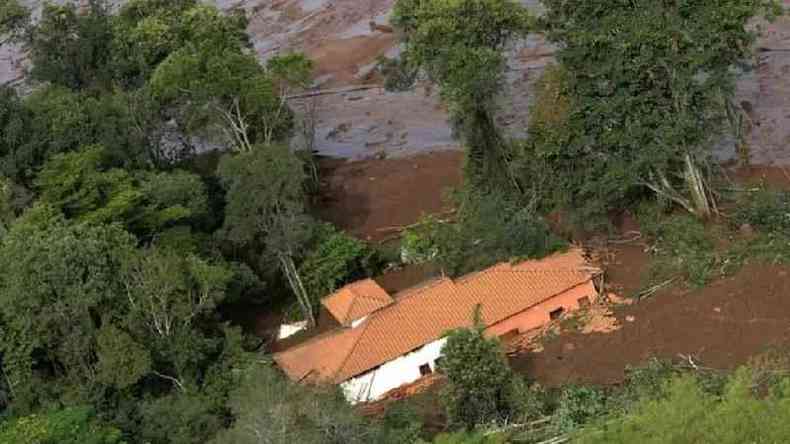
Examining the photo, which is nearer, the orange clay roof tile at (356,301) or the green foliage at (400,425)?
the green foliage at (400,425)

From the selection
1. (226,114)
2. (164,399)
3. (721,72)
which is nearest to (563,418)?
(164,399)

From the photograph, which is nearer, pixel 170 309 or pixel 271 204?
pixel 170 309

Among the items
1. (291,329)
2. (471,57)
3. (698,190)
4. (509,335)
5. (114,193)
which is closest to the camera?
(509,335)

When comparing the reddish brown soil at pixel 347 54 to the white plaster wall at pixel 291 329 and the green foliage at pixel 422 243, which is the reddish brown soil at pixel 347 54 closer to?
the green foliage at pixel 422 243

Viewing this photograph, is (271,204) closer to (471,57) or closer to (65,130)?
(471,57)

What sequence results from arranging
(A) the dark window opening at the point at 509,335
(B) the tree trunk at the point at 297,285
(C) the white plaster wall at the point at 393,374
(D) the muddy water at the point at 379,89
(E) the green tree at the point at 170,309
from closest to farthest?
(E) the green tree at the point at 170,309, (C) the white plaster wall at the point at 393,374, (A) the dark window opening at the point at 509,335, (B) the tree trunk at the point at 297,285, (D) the muddy water at the point at 379,89

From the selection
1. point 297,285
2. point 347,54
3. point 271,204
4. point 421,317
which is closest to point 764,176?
point 421,317

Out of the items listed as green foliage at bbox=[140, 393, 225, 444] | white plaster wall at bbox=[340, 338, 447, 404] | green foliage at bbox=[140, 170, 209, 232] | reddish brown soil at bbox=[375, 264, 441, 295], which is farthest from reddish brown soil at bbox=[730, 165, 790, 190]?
green foliage at bbox=[140, 393, 225, 444]

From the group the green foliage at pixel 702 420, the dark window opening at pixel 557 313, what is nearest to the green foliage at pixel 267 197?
the dark window opening at pixel 557 313
